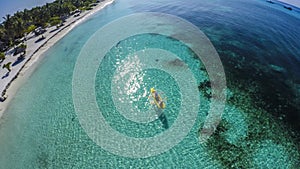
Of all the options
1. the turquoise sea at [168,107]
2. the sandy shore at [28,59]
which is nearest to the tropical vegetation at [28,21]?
the sandy shore at [28,59]

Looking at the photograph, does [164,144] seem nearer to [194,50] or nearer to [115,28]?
[194,50]

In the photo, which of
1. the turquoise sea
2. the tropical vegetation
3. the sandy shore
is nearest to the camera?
the turquoise sea

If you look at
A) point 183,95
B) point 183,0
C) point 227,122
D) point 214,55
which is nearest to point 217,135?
point 227,122

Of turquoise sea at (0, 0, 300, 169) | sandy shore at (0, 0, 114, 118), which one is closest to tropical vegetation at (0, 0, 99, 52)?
sandy shore at (0, 0, 114, 118)

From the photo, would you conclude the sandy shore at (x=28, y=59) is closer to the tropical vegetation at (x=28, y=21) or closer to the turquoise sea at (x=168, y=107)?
the turquoise sea at (x=168, y=107)

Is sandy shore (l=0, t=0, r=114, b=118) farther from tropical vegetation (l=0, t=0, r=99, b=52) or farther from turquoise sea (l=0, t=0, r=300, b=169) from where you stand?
tropical vegetation (l=0, t=0, r=99, b=52)
